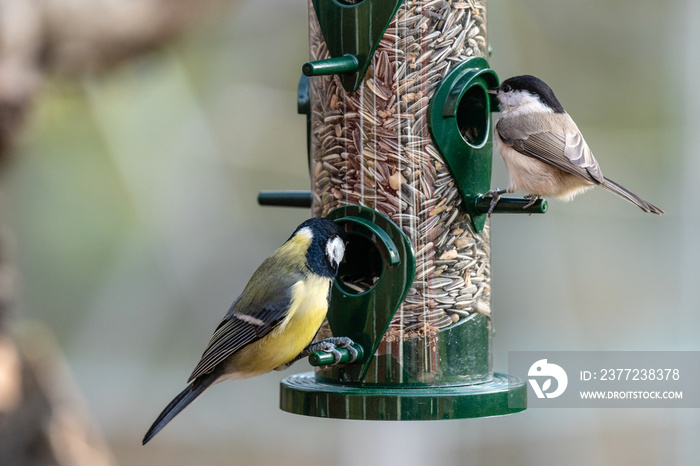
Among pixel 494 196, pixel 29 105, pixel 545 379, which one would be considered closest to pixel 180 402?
pixel 494 196

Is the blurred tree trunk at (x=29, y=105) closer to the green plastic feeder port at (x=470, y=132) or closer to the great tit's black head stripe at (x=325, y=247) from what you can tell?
the great tit's black head stripe at (x=325, y=247)

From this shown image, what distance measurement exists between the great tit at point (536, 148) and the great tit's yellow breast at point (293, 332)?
42.4 inches

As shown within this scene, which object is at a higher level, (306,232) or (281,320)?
(306,232)

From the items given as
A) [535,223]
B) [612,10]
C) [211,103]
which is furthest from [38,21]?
[612,10]

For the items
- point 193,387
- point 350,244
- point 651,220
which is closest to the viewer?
point 193,387

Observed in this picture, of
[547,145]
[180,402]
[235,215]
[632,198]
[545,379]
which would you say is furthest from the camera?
[235,215]

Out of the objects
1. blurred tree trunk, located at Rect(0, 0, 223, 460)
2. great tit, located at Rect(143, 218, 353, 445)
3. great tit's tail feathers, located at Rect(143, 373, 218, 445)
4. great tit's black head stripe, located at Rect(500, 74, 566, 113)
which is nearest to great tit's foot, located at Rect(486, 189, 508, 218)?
great tit's black head stripe, located at Rect(500, 74, 566, 113)

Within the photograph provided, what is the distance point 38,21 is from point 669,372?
4.95m

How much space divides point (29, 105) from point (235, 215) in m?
2.65

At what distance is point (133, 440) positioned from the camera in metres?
8.24

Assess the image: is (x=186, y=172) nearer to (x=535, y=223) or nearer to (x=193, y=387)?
(x=535, y=223)

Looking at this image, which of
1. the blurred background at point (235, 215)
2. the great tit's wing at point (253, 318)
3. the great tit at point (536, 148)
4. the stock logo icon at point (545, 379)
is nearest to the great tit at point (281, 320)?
the great tit's wing at point (253, 318)

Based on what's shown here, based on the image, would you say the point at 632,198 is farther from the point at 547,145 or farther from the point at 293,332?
the point at 293,332

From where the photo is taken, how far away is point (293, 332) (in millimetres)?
3303
